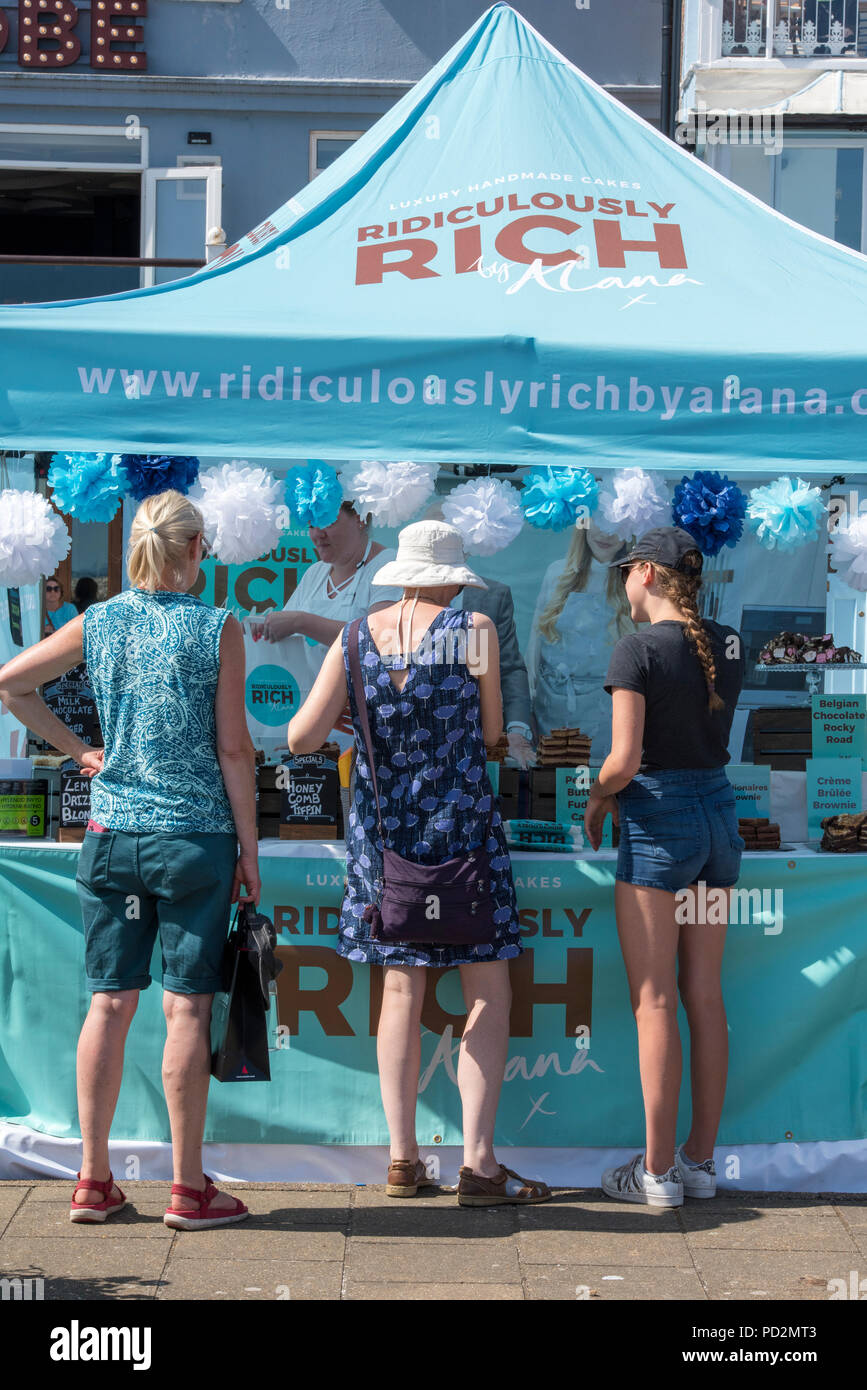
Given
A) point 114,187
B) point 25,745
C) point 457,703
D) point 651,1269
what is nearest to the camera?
point 651,1269

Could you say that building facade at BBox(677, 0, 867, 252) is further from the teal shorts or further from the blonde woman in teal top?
the teal shorts

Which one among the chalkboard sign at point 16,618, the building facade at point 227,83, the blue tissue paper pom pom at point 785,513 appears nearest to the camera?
the blue tissue paper pom pom at point 785,513

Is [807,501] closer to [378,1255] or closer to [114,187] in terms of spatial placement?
[378,1255]

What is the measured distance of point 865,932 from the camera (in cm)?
401

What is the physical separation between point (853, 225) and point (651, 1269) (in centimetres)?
1057

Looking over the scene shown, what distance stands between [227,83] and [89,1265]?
10142mm

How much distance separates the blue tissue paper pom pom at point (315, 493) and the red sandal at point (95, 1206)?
1.91m

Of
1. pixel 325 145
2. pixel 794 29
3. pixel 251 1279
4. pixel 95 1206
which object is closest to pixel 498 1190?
pixel 251 1279

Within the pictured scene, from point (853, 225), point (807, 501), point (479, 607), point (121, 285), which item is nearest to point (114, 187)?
point (121, 285)

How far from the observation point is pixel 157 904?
3.44 m

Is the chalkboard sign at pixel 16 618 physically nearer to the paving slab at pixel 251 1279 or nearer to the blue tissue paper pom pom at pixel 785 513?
the paving slab at pixel 251 1279

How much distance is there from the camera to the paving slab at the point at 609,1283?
3.14 meters

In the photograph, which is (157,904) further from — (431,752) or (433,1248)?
(433,1248)

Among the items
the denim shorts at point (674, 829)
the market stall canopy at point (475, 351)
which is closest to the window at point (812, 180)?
the market stall canopy at point (475, 351)
